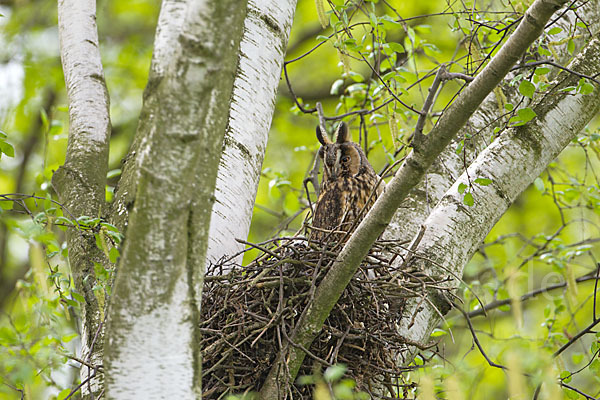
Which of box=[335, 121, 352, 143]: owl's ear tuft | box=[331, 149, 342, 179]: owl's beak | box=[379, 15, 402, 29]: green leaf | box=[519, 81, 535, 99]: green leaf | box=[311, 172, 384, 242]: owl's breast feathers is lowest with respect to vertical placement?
box=[519, 81, 535, 99]: green leaf

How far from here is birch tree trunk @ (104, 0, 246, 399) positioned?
132 cm

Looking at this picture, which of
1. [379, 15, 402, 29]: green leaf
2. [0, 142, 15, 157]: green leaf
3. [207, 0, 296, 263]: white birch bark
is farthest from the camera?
[379, 15, 402, 29]: green leaf

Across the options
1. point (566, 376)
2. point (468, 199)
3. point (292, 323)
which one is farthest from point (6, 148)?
point (566, 376)

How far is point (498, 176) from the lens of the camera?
2.67 metres

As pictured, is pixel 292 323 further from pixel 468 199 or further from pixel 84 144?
pixel 84 144

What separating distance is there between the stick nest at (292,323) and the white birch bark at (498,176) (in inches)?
12.1

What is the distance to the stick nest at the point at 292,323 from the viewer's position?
2182 mm

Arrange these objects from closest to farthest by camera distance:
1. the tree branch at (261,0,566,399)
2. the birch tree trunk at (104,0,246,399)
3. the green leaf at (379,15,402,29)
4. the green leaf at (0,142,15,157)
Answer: the birch tree trunk at (104,0,246,399)
the tree branch at (261,0,566,399)
the green leaf at (0,142,15,157)
the green leaf at (379,15,402,29)

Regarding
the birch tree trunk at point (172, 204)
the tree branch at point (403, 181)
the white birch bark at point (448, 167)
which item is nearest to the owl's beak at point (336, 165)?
the white birch bark at point (448, 167)

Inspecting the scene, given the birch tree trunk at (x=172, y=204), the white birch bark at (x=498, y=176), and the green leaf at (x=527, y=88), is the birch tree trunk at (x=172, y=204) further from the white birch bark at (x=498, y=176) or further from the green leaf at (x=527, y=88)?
the white birch bark at (x=498, y=176)

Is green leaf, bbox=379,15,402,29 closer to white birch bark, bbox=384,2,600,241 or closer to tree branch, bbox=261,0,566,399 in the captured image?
white birch bark, bbox=384,2,600,241

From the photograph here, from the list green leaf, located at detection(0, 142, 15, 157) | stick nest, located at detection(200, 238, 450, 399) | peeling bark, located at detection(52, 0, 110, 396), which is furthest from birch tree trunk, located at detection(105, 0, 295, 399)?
peeling bark, located at detection(52, 0, 110, 396)

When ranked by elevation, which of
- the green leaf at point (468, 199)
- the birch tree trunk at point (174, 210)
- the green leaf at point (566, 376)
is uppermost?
the green leaf at point (468, 199)

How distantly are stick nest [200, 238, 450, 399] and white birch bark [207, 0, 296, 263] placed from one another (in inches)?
11.6
